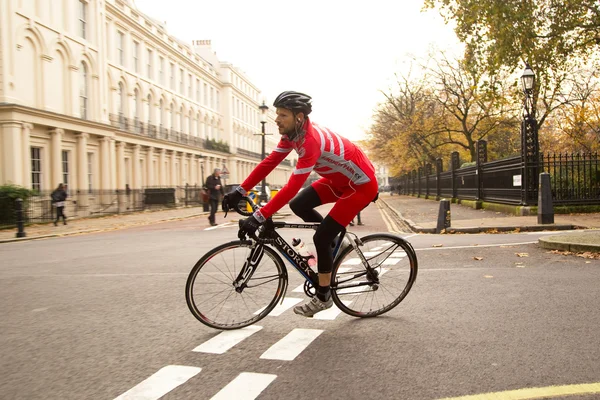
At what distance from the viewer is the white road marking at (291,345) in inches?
139

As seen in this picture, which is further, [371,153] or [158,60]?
[371,153]

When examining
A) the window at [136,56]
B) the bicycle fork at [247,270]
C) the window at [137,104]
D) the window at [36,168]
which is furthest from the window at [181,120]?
the bicycle fork at [247,270]

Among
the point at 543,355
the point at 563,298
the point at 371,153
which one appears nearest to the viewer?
the point at 543,355

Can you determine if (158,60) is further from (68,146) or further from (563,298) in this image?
(563,298)

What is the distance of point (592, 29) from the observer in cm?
1956

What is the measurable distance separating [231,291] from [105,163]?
3137 cm

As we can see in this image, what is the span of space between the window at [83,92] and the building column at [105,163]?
2.20 m

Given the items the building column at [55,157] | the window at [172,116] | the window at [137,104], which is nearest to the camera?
the building column at [55,157]

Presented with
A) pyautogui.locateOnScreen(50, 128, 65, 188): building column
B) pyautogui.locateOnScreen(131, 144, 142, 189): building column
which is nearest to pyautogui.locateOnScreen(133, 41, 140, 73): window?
pyautogui.locateOnScreen(131, 144, 142, 189): building column

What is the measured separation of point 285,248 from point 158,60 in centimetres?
4662

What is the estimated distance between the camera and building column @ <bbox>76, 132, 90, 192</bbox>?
30.2 metres

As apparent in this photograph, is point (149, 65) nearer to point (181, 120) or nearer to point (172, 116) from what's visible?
point (172, 116)

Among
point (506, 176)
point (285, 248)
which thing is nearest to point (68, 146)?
point (506, 176)

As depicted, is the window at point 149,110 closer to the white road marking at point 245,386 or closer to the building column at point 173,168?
the building column at point 173,168
